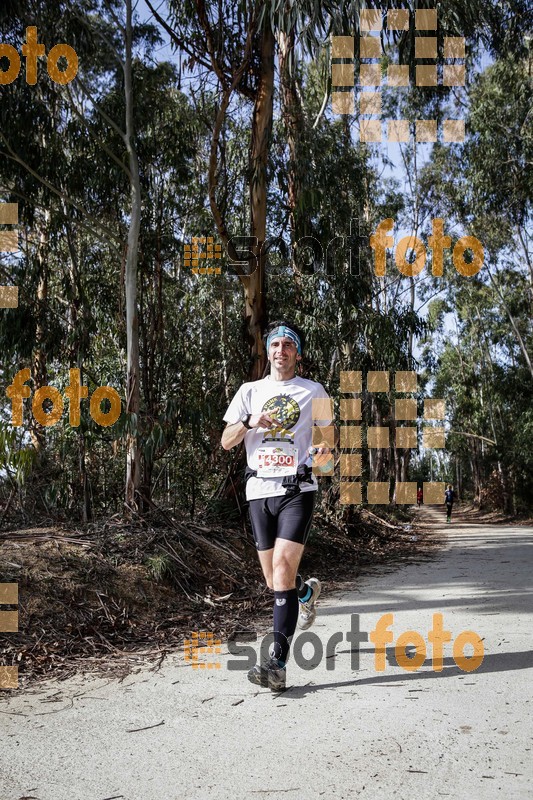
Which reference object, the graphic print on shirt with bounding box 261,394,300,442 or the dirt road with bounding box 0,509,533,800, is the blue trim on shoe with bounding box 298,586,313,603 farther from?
the graphic print on shirt with bounding box 261,394,300,442

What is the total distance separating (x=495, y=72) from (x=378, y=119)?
3174 millimetres

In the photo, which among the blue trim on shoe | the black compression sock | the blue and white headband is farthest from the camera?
the blue trim on shoe

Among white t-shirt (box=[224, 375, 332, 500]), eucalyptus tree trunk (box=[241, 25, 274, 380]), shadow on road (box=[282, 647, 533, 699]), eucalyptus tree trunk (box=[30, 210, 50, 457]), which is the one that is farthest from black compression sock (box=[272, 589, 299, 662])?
eucalyptus tree trunk (box=[30, 210, 50, 457])

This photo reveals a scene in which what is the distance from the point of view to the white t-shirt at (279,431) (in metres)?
4.19

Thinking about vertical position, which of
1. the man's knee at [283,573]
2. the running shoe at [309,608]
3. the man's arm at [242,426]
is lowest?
the running shoe at [309,608]

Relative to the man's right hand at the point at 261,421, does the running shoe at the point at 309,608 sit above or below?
below

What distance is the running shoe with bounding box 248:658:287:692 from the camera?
12.7 feet

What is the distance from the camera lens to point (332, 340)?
41.6ft

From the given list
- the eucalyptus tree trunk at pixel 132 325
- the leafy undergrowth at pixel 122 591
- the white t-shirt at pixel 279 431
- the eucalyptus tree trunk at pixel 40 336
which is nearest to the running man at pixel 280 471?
the white t-shirt at pixel 279 431

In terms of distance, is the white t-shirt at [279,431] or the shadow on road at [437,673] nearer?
the shadow on road at [437,673]

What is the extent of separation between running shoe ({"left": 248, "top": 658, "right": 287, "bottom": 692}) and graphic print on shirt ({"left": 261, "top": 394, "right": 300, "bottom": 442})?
1.17 metres

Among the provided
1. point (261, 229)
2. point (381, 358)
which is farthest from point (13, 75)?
point (381, 358)

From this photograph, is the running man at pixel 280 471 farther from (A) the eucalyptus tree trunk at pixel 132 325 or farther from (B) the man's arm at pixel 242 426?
(A) the eucalyptus tree trunk at pixel 132 325

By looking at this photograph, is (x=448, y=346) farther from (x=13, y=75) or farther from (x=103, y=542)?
(x=103, y=542)
